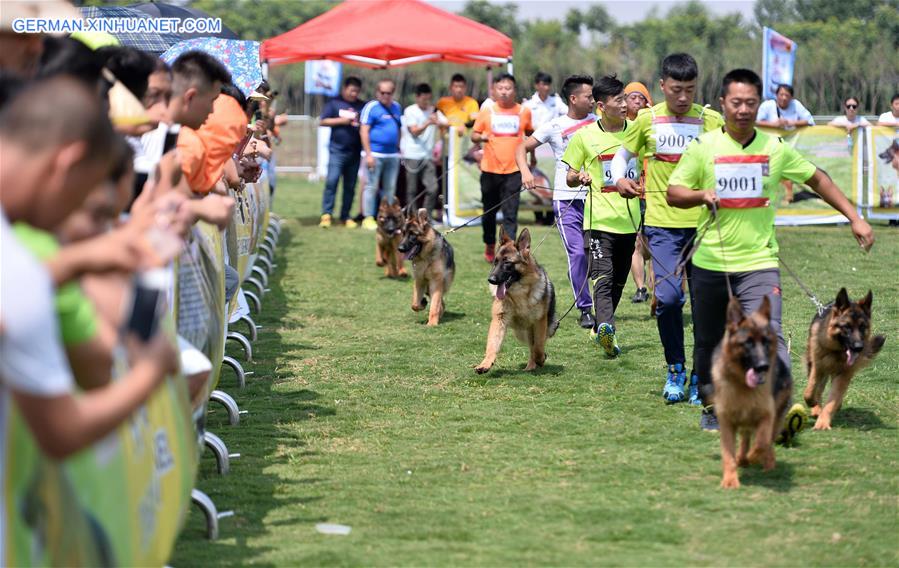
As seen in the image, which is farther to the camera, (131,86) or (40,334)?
(131,86)

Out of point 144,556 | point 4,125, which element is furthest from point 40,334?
point 144,556

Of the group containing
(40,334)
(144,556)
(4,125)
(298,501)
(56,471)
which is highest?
(4,125)

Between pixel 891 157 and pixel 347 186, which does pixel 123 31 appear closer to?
pixel 347 186

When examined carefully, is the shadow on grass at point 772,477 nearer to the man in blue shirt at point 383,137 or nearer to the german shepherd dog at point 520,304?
the german shepherd dog at point 520,304

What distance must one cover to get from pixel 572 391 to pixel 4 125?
6119 mm

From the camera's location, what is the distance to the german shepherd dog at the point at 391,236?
592 inches

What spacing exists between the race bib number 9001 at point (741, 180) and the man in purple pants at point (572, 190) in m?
3.65

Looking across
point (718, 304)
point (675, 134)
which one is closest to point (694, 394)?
point (718, 304)

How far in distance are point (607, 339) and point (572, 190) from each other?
1.59 meters

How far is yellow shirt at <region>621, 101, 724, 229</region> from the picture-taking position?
814 centimetres

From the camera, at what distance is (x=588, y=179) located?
31.3ft

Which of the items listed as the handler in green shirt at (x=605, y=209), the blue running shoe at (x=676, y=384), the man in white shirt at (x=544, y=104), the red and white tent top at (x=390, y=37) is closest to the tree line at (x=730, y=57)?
the red and white tent top at (x=390, y=37)

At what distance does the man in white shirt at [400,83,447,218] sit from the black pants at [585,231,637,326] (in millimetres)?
10455

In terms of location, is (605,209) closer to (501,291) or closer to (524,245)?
(524,245)
